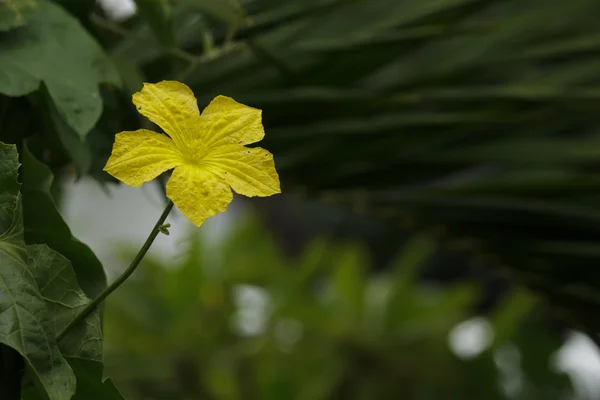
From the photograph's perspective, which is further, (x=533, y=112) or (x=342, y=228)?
(x=342, y=228)

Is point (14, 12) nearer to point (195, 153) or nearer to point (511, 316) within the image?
point (195, 153)

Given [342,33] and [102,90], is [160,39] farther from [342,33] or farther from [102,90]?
[342,33]

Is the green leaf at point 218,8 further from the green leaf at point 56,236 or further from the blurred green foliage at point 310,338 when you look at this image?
the blurred green foliage at point 310,338

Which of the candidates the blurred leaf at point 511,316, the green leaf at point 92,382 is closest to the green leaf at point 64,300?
the green leaf at point 92,382

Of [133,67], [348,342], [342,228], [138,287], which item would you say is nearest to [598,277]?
[133,67]

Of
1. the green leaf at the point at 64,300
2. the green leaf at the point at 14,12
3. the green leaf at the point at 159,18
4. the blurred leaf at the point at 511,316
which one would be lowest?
the blurred leaf at the point at 511,316

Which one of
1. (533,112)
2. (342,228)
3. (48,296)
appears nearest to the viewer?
(48,296)

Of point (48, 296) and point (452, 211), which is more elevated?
point (48, 296)

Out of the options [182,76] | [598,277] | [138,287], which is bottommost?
[138,287]
